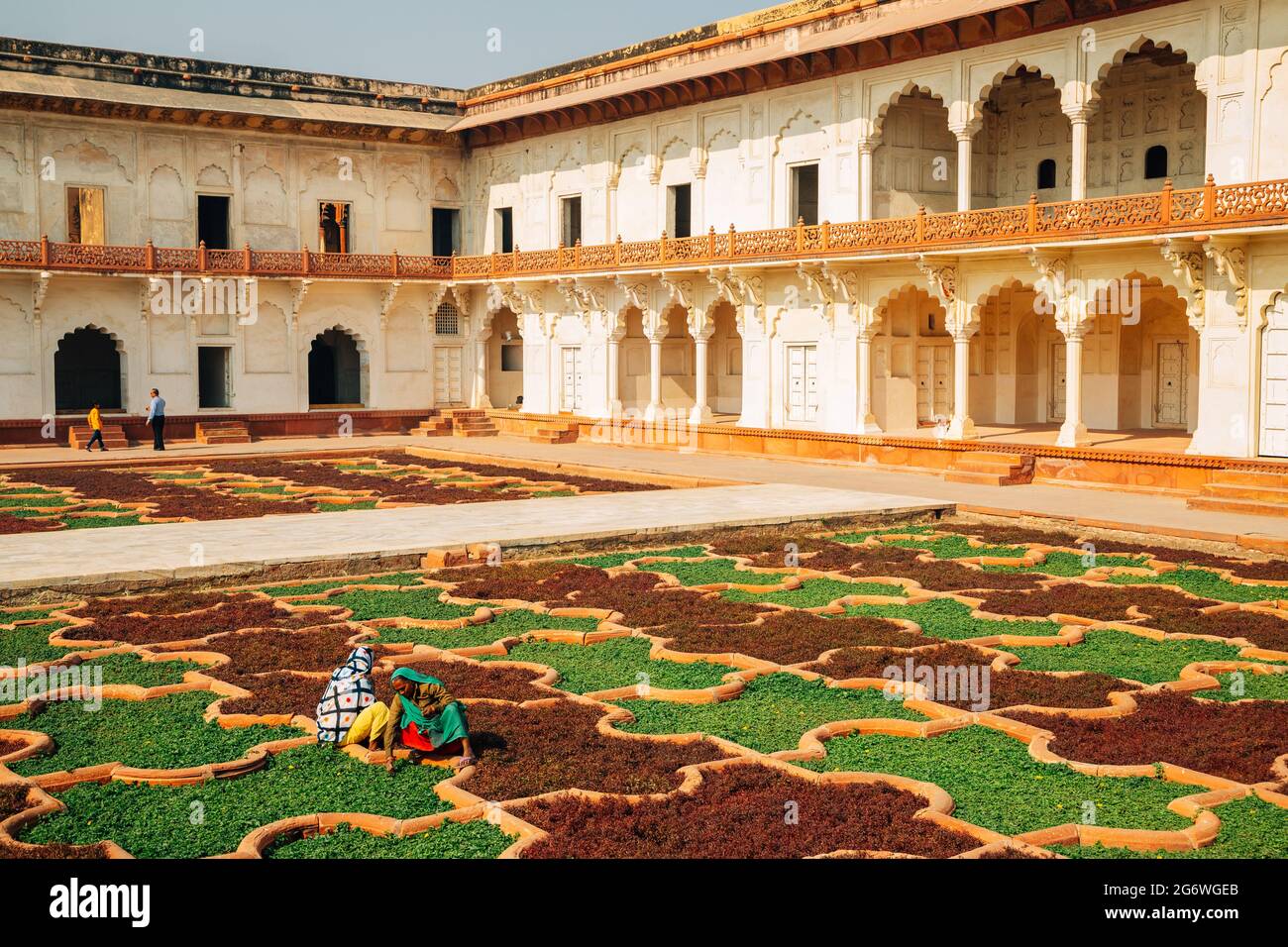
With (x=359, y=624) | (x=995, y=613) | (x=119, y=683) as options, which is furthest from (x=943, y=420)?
(x=119, y=683)

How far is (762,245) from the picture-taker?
78.8ft

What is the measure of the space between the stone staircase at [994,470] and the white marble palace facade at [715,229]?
0.82 m

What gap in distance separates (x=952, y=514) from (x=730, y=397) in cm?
1423

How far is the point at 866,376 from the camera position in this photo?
23.4 meters

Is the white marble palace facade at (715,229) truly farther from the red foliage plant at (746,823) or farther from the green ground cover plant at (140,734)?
the green ground cover plant at (140,734)

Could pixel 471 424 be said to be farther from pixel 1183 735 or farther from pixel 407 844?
pixel 407 844

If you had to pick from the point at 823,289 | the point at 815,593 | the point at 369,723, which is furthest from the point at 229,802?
the point at 823,289

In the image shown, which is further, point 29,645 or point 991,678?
point 29,645

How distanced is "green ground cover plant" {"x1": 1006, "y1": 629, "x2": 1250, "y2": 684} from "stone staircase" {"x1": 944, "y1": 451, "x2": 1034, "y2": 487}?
403 inches

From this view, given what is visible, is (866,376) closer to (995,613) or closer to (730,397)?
(730,397)

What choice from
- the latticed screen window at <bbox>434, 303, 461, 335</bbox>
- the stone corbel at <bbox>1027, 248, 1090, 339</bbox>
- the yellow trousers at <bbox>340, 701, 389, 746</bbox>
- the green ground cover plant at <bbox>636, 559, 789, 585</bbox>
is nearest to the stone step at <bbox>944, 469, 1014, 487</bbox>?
the stone corbel at <bbox>1027, 248, 1090, 339</bbox>

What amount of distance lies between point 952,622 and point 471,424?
22.0 meters

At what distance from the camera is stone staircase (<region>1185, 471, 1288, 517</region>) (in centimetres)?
1598

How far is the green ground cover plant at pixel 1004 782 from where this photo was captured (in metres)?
Result: 5.67
